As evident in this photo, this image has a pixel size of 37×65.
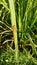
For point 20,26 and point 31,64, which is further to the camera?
point 20,26

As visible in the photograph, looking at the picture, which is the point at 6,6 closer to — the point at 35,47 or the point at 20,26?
the point at 20,26

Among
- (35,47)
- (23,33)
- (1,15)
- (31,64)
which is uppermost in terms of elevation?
(1,15)

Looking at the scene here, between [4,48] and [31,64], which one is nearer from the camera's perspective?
[31,64]

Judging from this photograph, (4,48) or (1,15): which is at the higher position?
(1,15)

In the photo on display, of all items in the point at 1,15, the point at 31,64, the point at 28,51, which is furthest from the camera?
the point at 1,15

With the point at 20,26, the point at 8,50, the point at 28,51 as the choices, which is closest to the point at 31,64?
the point at 28,51

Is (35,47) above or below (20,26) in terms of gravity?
below

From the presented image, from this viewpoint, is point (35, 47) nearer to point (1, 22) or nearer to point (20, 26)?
point (20, 26)

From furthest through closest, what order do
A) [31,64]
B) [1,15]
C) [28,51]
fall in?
[1,15] → [28,51] → [31,64]

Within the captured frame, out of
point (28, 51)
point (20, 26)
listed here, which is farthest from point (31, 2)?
point (28, 51)
